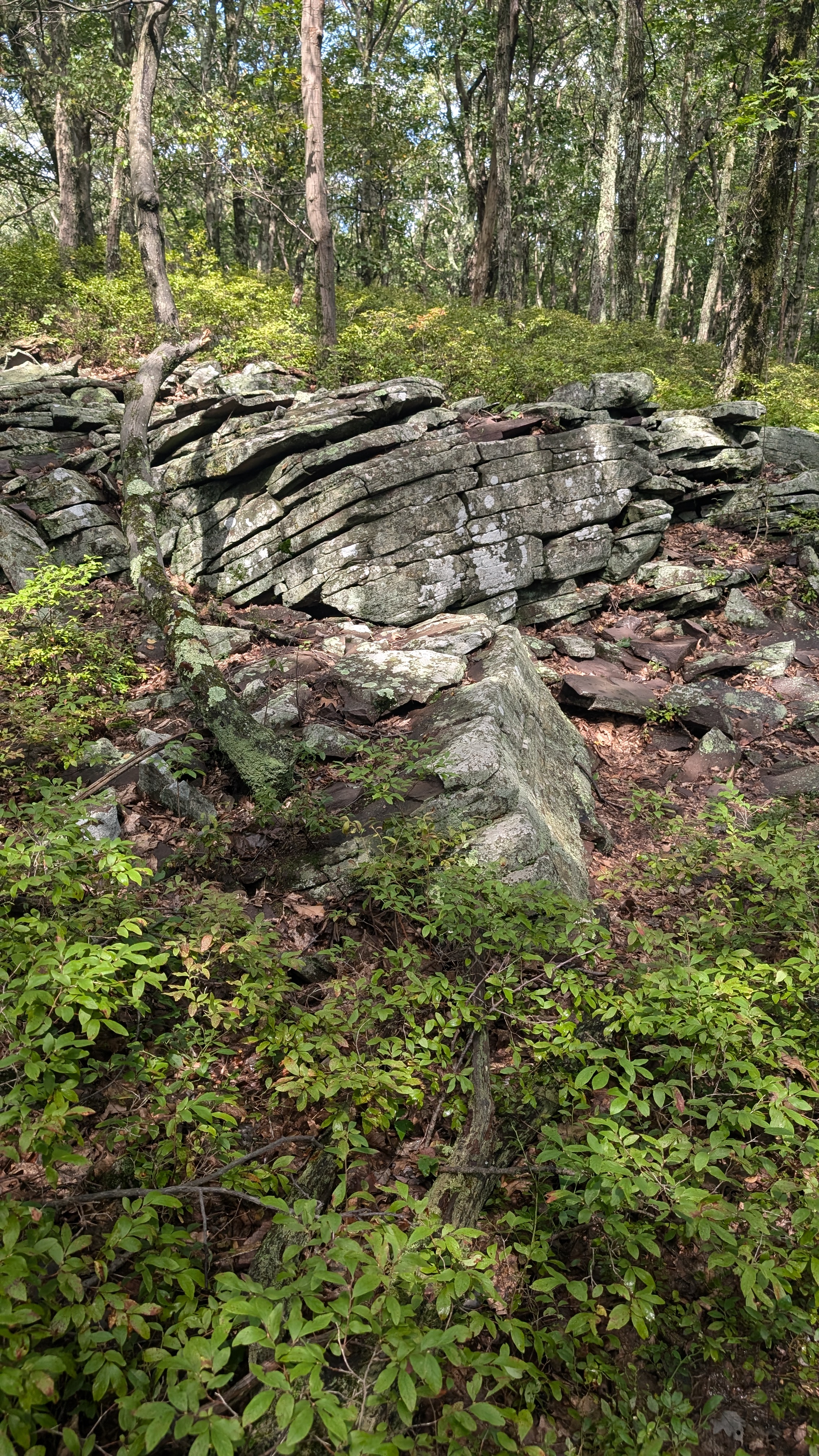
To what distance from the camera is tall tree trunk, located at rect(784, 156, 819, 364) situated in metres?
27.2

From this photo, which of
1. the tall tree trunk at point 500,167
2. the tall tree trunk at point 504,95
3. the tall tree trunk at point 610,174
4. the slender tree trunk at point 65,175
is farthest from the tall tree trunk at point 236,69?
the tall tree trunk at point 610,174

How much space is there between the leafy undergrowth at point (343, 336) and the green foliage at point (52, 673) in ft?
24.8

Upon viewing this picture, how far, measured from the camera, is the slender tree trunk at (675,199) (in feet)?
93.0

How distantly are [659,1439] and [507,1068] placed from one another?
1651mm

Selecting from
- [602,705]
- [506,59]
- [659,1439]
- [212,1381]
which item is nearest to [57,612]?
[602,705]

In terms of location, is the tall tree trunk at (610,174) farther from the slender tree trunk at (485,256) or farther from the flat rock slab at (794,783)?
the flat rock slab at (794,783)

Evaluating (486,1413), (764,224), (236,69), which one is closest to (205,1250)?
(486,1413)

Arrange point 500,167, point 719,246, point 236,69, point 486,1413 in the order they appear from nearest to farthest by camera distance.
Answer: point 486,1413, point 500,167, point 236,69, point 719,246

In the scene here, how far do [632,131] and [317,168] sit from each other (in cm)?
971

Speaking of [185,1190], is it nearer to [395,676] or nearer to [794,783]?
[395,676]

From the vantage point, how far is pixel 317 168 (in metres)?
14.8

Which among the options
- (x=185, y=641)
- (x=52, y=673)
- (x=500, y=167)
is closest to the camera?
(x=185, y=641)

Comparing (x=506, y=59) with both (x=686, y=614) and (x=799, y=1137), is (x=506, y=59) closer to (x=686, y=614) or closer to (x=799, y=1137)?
(x=686, y=614)

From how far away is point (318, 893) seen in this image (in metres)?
5.80
